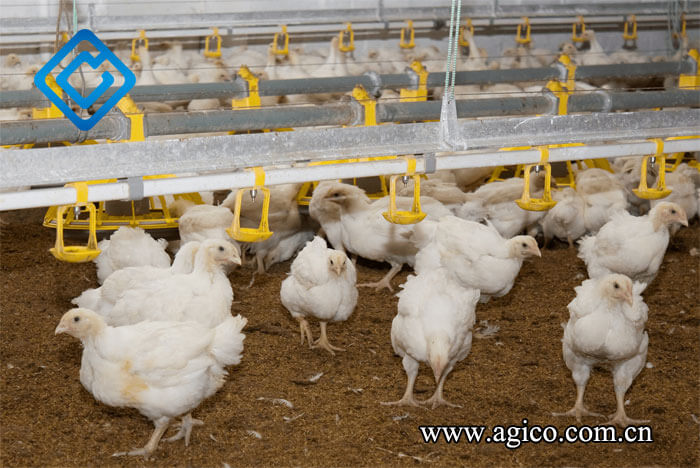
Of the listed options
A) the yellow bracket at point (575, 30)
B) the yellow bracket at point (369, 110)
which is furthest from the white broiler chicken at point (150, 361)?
the yellow bracket at point (575, 30)

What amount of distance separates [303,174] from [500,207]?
2935 millimetres

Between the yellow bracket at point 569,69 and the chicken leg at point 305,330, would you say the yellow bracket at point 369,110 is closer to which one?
the chicken leg at point 305,330

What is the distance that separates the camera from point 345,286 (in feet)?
14.8

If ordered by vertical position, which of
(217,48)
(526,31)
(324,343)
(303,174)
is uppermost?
(526,31)

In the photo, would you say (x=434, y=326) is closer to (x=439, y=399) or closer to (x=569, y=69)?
(x=439, y=399)

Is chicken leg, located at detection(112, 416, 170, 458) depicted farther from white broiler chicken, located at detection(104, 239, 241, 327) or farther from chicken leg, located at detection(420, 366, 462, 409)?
chicken leg, located at detection(420, 366, 462, 409)

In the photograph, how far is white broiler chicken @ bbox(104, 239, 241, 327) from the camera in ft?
12.8

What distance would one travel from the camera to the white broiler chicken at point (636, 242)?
482 cm

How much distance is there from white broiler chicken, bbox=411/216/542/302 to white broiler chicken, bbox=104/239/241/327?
1.07 metres

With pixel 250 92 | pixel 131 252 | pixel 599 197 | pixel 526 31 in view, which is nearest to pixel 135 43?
pixel 250 92

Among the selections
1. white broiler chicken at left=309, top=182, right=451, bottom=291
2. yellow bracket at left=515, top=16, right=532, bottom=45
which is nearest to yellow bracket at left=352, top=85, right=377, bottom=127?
white broiler chicken at left=309, top=182, right=451, bottom=291

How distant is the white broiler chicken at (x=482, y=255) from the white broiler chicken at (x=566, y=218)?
1523 mm

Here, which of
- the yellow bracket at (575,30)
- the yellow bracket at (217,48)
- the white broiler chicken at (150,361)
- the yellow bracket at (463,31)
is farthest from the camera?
the yellow bracket at (575,30)

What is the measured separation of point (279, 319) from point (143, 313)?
1289 mm
